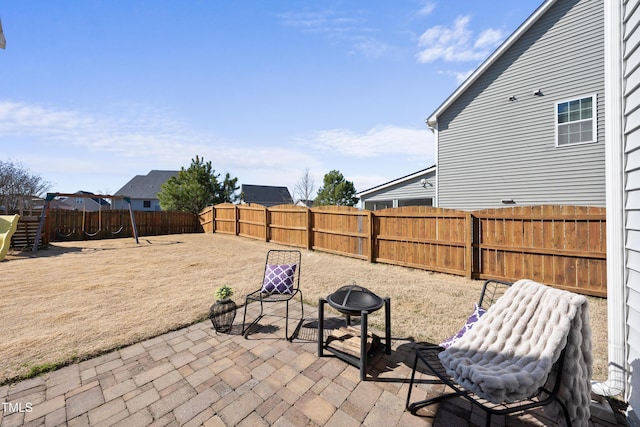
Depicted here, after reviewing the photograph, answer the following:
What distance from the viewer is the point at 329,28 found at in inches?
280

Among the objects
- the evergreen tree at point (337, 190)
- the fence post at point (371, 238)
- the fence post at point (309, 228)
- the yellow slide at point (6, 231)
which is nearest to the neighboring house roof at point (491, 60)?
the fence post at point (371, 238)

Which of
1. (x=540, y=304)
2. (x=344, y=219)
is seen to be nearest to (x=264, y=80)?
(x=344, y=219)

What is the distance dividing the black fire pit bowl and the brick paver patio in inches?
23.4

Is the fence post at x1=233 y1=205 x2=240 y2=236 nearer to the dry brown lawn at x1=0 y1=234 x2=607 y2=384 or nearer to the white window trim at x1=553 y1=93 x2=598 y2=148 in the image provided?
the dry brown lawn at x1=0 y1=234 x2=607 y2=384

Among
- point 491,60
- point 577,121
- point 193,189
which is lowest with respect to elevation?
point 193,189

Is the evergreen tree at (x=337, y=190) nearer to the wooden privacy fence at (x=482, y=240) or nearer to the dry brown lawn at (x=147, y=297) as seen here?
the wooden privacy fence at (x=482, y=240)

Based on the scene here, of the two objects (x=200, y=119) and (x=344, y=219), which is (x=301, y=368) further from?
(x=200, y=119)

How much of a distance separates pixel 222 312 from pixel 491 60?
10.5 meters

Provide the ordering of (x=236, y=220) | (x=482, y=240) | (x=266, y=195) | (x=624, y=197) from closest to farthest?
(x=624, y=197) < (x=482, y=240) < (x=236, y=220) < (x=266, y=195)

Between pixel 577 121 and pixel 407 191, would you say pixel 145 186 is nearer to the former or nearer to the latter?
pixel 407 191

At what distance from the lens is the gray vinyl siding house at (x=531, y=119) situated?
679cm

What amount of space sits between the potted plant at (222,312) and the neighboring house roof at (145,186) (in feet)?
113

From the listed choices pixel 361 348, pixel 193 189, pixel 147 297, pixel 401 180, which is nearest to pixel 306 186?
pixel 193 189

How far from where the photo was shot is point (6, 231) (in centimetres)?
837
